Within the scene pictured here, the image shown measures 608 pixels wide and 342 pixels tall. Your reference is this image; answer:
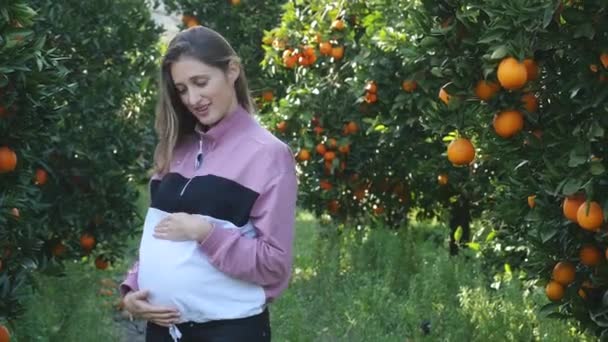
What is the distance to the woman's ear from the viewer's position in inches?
109

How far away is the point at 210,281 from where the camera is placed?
8.54 ft

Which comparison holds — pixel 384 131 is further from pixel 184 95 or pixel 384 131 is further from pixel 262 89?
pixel 184 95

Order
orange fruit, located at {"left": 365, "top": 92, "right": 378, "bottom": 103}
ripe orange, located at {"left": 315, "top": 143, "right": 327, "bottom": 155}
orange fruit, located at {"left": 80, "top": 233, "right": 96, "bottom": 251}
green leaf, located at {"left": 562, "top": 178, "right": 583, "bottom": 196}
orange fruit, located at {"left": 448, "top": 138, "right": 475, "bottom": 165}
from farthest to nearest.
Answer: ripe orange, located at {"left": 315, "top": 143, "right": 327, "bottom": 155}, orange fruit, located at {"left": 365, "top": 92, "right": 378, "bottom": 103}, orange fruit, located at {"left": 80, "top": 233, "right": 96, "bottom": 251}, orange fruit, located at {"left": 448, "top": 138, "right": 475, "bottom": 165}, green leaf, located at {"left": 562, "top": 178, "right": 583, "bottom": 196}

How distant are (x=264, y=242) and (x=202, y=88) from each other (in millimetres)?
411

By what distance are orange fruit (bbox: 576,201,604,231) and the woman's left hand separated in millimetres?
1011

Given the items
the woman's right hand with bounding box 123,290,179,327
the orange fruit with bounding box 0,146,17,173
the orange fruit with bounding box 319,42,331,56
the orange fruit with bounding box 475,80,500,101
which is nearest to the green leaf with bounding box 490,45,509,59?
the orange fruit with bounding box 475,80,500,101

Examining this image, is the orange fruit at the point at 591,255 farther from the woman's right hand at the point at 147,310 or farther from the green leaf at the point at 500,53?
the woman's right hand at the point at 147,310

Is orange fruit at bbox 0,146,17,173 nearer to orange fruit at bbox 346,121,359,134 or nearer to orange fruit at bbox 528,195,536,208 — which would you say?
orange fruit at bbox 528,195,536,208

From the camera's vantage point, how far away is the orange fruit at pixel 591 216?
2.89 m

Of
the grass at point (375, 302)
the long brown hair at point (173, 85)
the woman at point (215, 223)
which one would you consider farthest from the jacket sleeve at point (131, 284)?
the grass at point (375, 302)

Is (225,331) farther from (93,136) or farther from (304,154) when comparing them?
(304,154)

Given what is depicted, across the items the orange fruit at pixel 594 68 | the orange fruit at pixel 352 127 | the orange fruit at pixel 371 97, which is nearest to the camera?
the orange fruit at pixel 594 68

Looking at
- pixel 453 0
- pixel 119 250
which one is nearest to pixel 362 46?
pixel 119 250

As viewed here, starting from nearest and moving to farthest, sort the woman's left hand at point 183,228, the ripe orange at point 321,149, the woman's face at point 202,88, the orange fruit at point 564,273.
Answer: the woman's left hand at point 183,228 → the woman's face at point 202,88 → the orange fruit at point 564,273 → the ripe orange at point 321,149
